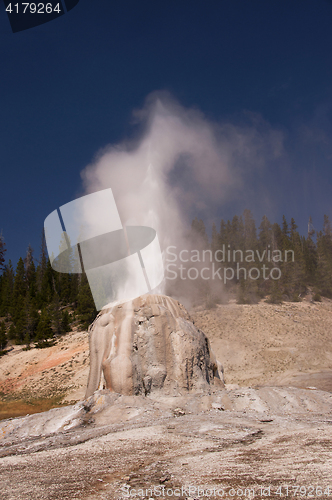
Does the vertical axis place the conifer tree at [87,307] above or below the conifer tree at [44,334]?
above

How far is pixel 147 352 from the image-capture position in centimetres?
1154

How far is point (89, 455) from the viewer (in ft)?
18.5

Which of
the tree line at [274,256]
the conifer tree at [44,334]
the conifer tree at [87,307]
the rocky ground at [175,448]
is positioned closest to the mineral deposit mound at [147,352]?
the rocky ground at [175,448]

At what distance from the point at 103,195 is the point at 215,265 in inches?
1838

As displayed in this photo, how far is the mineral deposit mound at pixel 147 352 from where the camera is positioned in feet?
36.0

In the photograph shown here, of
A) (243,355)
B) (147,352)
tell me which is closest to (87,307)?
(243,355)

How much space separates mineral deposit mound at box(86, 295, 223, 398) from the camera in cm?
1096

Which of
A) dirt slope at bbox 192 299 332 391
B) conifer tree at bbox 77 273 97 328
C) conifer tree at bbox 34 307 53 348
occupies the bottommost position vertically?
dirt slope at bbox 192 299 332 391

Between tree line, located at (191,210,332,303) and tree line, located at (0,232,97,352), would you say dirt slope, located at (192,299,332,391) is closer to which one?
tree line, located at (191,210,332,303)

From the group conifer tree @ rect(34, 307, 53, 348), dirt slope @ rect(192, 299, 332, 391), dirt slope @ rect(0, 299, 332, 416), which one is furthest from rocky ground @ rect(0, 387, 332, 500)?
conifer tree @ rect(34, 307, 53, 348)

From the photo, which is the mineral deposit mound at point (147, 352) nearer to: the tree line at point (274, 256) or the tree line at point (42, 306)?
the tree line at point (42, 306)

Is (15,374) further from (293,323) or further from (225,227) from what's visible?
(225,227)

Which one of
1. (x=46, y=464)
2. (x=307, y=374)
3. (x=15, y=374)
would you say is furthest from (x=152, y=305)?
(x=15, y=374)

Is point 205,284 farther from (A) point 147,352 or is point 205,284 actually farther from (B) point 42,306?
(A) point 147,352
